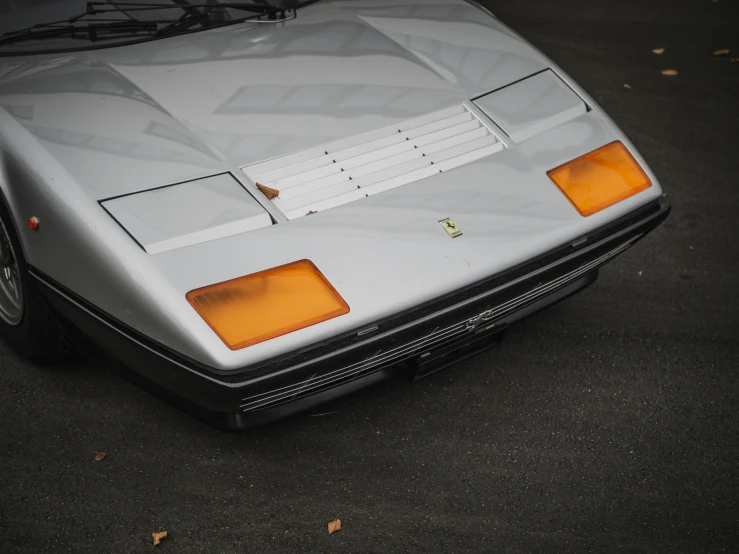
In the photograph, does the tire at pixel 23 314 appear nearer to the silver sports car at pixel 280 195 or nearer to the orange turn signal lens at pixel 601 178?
the silver sports car at pixel 280 195

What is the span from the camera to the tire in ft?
8.19

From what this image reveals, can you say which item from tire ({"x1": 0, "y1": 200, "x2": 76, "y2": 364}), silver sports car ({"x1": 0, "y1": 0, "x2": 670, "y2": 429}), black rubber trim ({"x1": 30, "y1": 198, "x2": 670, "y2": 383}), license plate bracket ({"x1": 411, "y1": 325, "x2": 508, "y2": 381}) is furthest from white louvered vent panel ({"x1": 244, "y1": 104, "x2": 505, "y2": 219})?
tire ({"x1": 0, "y1": 200, "x2": 76, "y2": 364})

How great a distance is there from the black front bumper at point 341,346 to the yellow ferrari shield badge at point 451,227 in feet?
0.54

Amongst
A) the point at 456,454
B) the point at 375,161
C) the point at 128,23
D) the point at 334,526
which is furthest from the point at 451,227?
the point at 128,23

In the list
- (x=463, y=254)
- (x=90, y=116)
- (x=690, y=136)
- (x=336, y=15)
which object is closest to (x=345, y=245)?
(x=463, y=254)

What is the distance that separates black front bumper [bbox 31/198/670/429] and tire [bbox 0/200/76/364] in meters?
0.13

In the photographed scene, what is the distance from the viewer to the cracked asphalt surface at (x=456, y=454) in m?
2.37

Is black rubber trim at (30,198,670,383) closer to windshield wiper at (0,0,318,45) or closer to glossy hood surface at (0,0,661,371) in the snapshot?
glossy hood surface at (0,0,661,371)

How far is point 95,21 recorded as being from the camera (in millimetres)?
2789

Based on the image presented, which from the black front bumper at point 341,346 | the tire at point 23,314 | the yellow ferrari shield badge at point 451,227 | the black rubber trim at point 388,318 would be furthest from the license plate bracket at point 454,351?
the tire at point 23,314

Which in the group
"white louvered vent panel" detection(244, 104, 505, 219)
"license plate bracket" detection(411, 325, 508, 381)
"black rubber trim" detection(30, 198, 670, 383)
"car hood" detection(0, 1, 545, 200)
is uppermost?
"car hood" detection(0, 1, 545, 200)

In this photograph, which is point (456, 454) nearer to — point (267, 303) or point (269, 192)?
point (267, 303)

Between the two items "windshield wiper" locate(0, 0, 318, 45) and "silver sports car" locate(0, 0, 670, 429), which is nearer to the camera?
"silver sports car" locate(0, 0, 670, 429)

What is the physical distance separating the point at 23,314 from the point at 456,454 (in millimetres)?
1554
